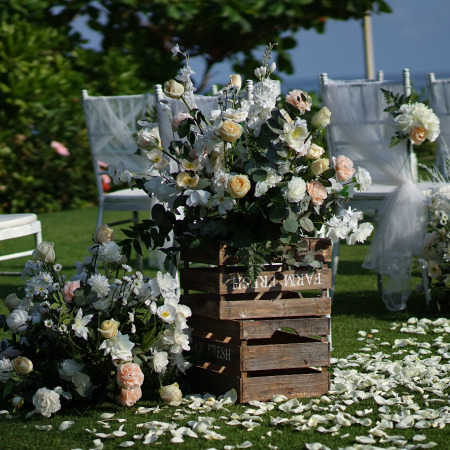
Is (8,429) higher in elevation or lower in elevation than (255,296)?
lower

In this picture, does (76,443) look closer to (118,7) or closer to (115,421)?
(115,421)

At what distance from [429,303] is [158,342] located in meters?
1.95

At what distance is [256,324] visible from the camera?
114 inches

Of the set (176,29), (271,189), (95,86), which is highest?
(176,29)

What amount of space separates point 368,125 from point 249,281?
6.28 feet

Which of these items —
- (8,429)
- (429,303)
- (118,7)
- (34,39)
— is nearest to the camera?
(8,429)

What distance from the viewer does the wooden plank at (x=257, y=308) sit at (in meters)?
2.88

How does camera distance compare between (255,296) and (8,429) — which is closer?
(8,429)

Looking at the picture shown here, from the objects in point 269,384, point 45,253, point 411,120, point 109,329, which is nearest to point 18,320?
point 45,253

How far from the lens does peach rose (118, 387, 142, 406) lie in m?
2.81

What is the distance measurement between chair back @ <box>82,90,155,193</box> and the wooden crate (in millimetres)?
2317

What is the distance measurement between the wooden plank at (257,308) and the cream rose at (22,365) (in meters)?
0.58

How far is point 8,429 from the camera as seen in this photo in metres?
2.69

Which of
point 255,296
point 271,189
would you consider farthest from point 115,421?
point 271,189
